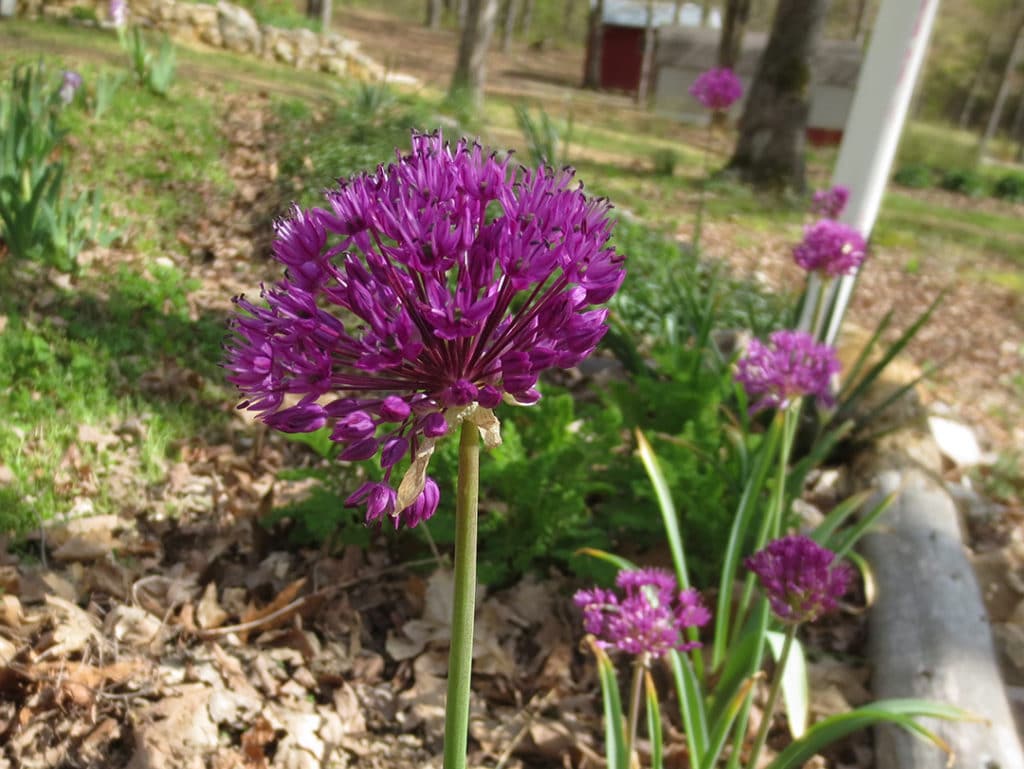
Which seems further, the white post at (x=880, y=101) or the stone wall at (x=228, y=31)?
the stone wall at (x=228, y=31)

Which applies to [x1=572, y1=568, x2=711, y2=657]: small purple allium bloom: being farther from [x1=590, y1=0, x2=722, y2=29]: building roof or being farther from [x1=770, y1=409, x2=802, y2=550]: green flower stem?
[x1=590, y1=0, x2=722, y2=29]: building roof

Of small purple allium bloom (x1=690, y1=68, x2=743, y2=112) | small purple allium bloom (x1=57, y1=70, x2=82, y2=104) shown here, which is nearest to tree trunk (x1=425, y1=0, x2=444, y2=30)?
small purple allium bloom (x1=57, y1=70, x2=82, y2=104)

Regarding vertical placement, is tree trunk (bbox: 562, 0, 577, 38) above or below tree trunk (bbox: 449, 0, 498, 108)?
above

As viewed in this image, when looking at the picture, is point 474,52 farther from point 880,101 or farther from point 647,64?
point 647,64

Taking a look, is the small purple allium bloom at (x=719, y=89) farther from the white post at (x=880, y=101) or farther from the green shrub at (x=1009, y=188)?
the green shrub at (x=1009, y=188)

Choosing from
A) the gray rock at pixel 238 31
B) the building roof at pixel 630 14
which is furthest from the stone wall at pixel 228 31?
the building roof at pixel 630 14

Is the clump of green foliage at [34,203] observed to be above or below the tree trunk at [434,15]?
below
